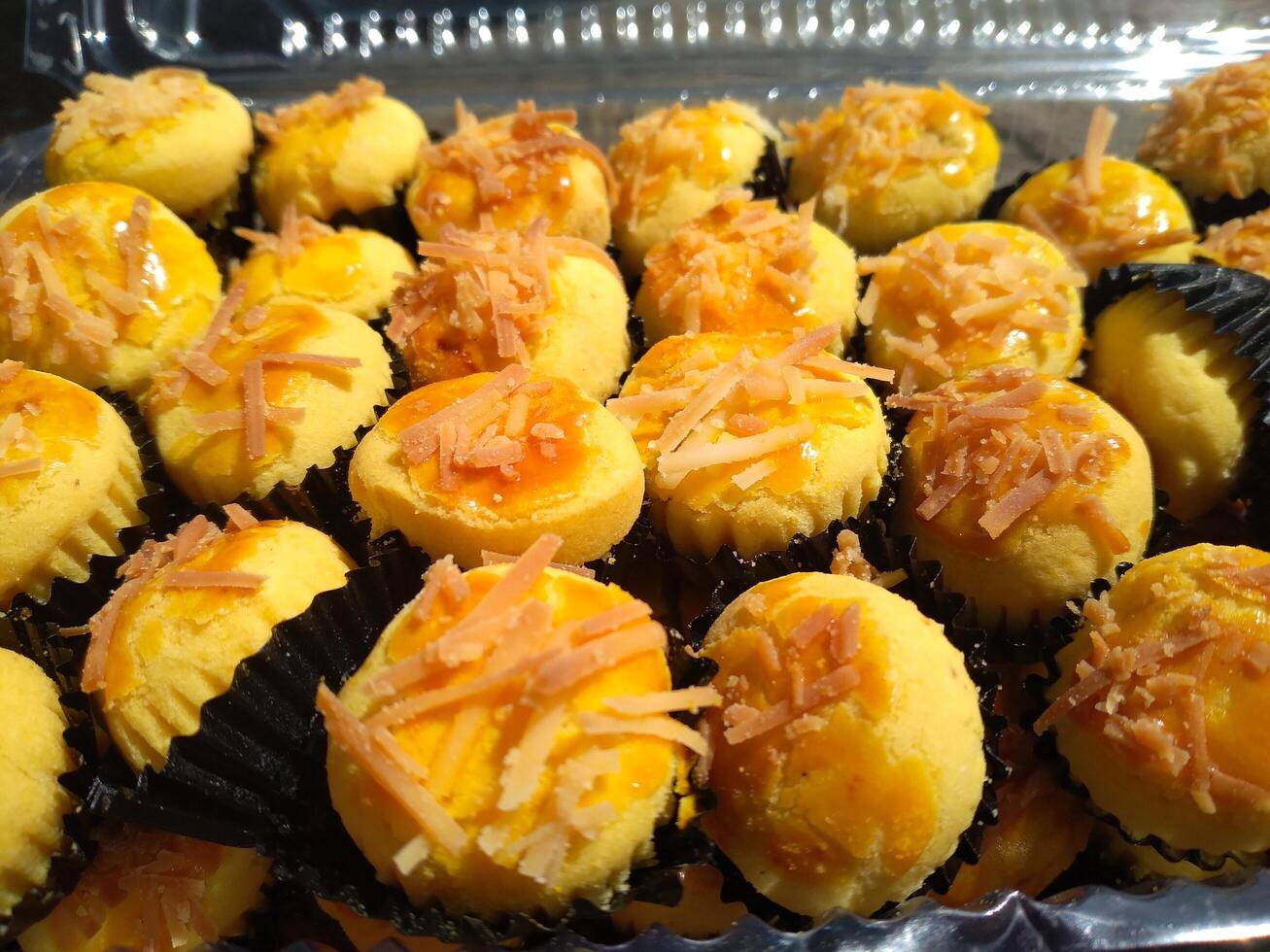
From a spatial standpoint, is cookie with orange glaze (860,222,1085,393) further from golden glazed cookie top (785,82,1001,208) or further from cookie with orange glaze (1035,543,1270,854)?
cookie with orange glaze (1035,543,1270,854)

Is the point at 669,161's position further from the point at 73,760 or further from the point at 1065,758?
the point at 73,760

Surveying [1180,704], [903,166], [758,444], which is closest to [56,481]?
[758,444]

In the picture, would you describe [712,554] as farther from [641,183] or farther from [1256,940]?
[641,183]

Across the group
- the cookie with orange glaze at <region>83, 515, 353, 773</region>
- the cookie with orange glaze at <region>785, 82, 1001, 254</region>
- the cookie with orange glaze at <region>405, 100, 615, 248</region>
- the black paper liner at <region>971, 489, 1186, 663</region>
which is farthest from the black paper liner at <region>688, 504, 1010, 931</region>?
the cookie with orange glaze at <region>405, 100, 615, 248</region>

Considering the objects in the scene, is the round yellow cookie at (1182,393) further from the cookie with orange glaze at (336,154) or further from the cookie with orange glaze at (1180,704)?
the cookie with orange glaze at (336,154)

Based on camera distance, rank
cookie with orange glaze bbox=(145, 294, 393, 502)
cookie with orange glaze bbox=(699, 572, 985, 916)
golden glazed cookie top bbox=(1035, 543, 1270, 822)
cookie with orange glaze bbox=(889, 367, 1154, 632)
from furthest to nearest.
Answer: cookie with orange glaze bbox=(145, 294, 393, 502) → cookie with orange glaze bbox=(889, 367, 1154, 632) → golden glazed cookie top bbox=(1035, 543, 1270, 822) → cookie with orange glaze bbox=(699, 572, 985, 916)

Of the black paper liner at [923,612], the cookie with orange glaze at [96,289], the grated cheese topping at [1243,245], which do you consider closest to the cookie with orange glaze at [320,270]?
the cookie with orange glaze at [96,289]
